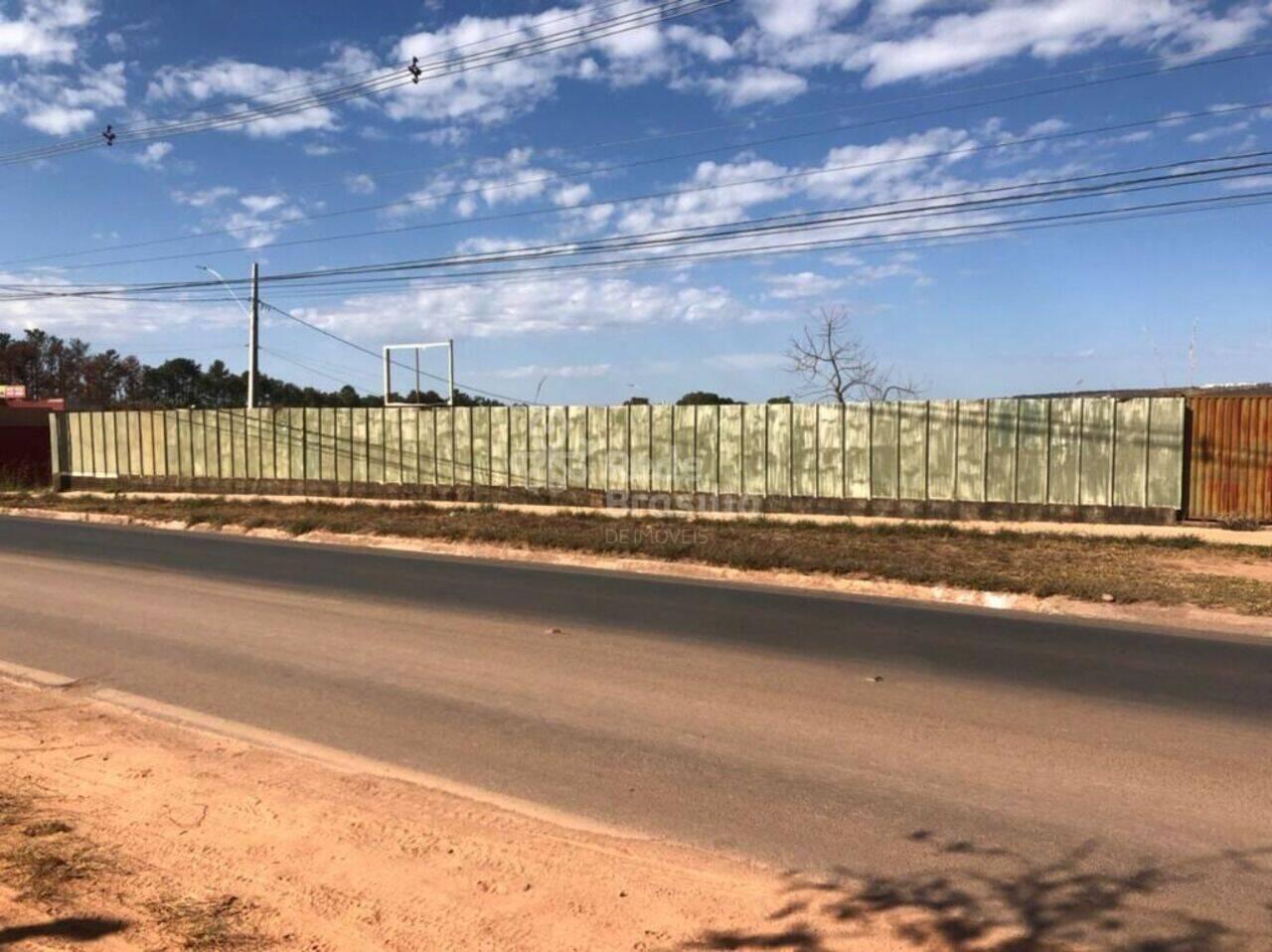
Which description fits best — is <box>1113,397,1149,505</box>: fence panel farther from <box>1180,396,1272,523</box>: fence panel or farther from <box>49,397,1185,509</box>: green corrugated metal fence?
<box>1180,396,1272,523</box>: fence panel

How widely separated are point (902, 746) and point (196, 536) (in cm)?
1551

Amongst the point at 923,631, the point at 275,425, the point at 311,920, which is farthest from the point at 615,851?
the point at 275,425

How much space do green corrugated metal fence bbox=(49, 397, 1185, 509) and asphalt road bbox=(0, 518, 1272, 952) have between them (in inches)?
318

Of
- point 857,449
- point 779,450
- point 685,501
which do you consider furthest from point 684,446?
point 857,449

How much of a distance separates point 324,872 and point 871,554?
10420 millimetres

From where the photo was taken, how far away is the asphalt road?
4117 millimetres

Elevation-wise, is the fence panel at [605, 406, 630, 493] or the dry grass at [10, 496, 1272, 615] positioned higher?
the fence panel at [605, 406, 630, 493]

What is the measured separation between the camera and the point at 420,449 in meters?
23.8

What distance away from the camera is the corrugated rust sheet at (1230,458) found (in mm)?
15344

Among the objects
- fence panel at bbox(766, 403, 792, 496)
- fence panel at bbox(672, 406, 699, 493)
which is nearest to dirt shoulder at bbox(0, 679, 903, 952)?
fence panel at bbox(766, 403, 792, 496)

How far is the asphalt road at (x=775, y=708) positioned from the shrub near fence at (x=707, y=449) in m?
8.07

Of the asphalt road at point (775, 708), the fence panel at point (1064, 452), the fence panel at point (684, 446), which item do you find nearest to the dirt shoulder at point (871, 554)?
the asphalt road at point (775, 708)

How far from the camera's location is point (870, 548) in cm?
1379

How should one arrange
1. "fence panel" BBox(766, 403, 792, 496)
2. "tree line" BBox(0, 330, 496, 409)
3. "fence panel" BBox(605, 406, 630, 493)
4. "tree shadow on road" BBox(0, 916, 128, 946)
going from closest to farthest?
"tree shadow on road" BBox(0, 916, 128, 946), "fence panel" BBox(766, 403, 792, 496), "fence panel" BBox(605, 406, 630, 493), "tree line" BBox(0, 330, 496, 409)
